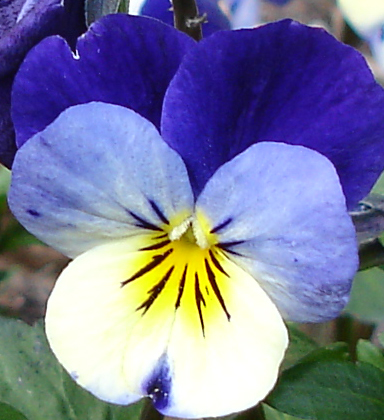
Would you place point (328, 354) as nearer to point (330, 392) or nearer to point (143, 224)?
point (330, 392)

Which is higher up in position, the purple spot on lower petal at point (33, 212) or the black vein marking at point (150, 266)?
the purple spot on lower petal at point (33, 212)

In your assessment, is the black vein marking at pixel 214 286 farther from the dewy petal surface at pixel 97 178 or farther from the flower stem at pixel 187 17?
the flower stem at pixel 187 17

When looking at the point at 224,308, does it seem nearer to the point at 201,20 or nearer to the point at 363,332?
the point at 201,20

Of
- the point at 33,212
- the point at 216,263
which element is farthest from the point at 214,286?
the point at 33,212

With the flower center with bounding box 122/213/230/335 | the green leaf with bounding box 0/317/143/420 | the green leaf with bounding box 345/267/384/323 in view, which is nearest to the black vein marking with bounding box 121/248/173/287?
the flower center with bounding box 122/213/230/335

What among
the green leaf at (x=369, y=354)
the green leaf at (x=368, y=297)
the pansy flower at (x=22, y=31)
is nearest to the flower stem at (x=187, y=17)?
the pansy flower at (x=22, y=31)

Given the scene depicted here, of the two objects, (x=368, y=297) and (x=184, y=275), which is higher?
(x=184, y=275)

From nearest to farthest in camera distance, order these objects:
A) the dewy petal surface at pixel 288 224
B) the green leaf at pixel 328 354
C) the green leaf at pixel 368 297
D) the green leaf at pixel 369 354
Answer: the dewy petal surface at pixel 288 224 < the green leaf at pixel 328 354 < the green leaf at pixel 369 354 < the green leaf at pixel 368 297

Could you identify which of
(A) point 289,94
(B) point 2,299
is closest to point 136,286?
(A) point 289,94
